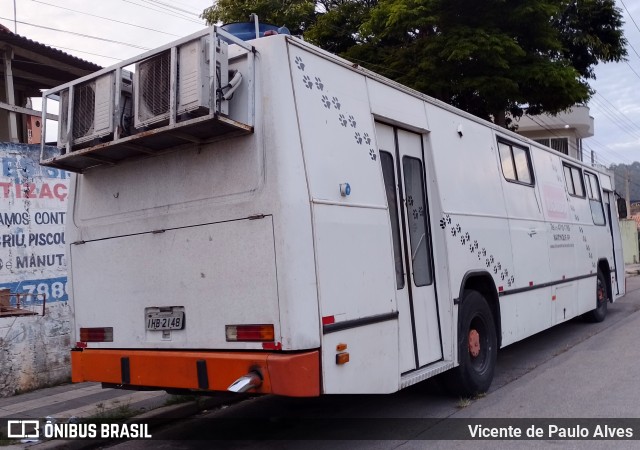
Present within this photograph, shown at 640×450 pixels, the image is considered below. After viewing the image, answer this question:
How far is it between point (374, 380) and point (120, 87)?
10.2 feet

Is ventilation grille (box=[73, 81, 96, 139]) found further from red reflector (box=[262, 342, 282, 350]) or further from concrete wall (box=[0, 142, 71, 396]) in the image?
concrete wall (box=[0, 142, 71, 396])

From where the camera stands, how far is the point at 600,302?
12469mm

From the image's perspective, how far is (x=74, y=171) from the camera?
19.4 ft

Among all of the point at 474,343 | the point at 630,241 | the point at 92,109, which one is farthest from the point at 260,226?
the point at 630,241

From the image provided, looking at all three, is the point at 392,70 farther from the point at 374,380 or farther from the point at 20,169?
the point at 374,380

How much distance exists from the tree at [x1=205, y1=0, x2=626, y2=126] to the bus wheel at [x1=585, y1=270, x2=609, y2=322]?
14.1 feet

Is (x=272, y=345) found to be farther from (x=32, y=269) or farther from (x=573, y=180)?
(x=573, y=180)

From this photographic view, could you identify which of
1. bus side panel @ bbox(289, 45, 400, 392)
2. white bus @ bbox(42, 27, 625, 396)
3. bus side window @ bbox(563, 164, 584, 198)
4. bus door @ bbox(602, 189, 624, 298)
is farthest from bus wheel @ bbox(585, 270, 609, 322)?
bus side panel @ bbox(289, 45, 400, 392)

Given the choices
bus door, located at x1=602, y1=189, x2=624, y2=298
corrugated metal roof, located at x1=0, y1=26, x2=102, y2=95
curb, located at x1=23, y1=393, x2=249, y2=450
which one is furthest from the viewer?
bus door, located at x1=602, y1=189, x2=624, y2=298

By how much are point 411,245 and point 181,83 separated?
8.73 feet

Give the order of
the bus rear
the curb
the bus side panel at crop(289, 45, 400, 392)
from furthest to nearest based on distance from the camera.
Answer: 1. the curb
2. the bus side panel at crop(289, 45, 400, 392)
3. the bus rear

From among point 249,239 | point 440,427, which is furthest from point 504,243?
point 249,239

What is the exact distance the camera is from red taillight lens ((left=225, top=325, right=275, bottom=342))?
464 centimetres

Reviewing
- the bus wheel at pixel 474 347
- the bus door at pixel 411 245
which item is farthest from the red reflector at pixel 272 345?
the bus wheel at pixel 474 347
